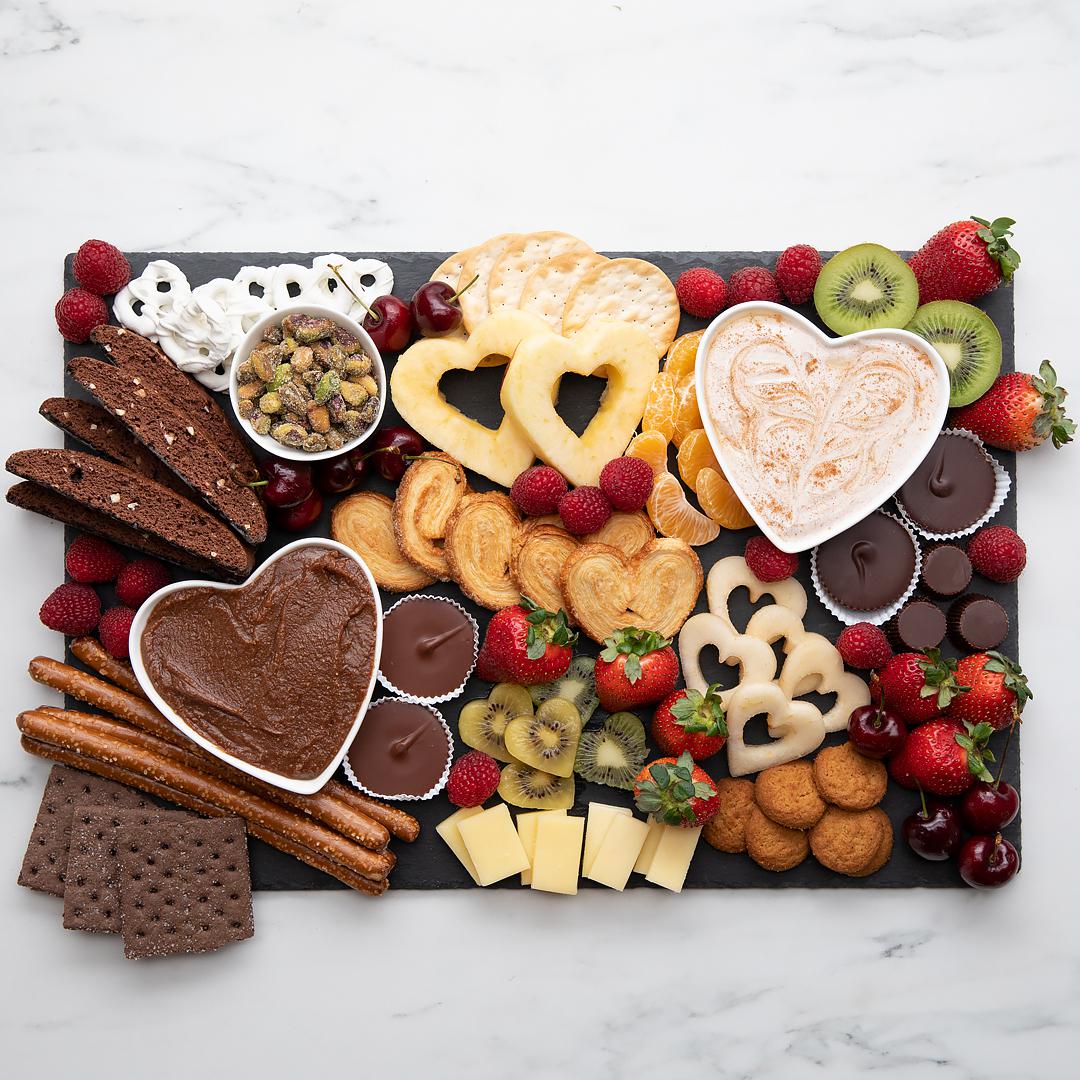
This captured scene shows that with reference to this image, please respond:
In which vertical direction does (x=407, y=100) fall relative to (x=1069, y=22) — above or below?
below

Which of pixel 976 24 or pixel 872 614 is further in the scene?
pixel 976 24

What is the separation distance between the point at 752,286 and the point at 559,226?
0.66 meters

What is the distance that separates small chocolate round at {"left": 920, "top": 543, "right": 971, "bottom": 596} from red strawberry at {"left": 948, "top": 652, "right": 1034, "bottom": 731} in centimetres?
23

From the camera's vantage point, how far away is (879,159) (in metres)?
3.32

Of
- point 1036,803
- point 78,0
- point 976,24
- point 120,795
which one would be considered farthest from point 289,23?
point 1036,803

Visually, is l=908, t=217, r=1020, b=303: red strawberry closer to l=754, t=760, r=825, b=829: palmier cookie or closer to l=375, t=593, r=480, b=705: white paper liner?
l=754, t=760, r=825, b=829: palmier cookie

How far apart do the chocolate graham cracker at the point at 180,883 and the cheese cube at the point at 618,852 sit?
3.56ft

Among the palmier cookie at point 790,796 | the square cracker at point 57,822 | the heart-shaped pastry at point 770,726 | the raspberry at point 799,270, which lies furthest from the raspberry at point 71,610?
the raspberry at point 799,270

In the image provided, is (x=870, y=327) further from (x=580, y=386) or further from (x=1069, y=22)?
(x=1069, y=22)

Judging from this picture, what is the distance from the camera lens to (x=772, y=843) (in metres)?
3.06

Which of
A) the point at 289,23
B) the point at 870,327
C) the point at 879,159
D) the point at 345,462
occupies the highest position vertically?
the point at 289,23

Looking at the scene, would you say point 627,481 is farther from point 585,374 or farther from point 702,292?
point 702,292

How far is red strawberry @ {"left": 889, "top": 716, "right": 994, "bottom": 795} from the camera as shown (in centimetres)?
298

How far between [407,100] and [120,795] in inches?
94.5
